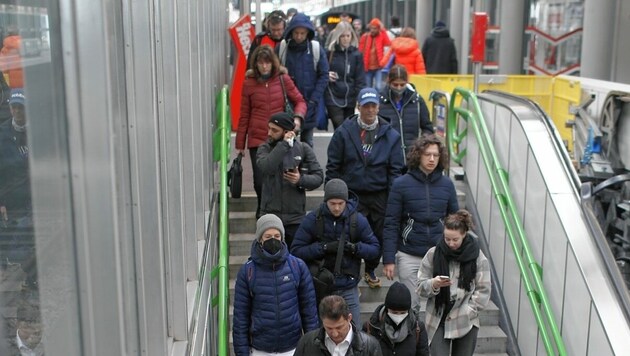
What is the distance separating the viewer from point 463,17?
23391 mm

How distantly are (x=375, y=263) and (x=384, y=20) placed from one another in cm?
3155

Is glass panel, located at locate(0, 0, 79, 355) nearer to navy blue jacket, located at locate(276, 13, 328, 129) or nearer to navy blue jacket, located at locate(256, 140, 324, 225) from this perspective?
navy blue jacket, located at locate(256, 140, 324, 225)

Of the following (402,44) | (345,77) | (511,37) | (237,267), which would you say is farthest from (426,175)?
(511,37)

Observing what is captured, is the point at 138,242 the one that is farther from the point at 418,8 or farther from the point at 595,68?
the point at 418,8

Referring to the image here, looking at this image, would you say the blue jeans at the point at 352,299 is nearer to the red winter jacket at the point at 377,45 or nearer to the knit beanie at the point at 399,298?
the knit beanie at the point at 399,298

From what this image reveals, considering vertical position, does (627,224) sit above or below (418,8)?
below

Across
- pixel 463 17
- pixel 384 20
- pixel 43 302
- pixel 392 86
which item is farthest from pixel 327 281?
pixel 384 20

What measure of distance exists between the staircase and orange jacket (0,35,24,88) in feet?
21.0

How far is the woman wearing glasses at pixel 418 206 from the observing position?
22.6 ft

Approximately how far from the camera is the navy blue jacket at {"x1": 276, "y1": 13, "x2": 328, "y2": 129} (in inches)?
368

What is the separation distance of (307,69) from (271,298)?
4099 millimetres

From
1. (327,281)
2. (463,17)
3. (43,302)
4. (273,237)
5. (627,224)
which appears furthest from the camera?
(463,17)

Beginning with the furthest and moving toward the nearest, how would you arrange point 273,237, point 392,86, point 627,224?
point 627,224
point 392,86
point 273,237

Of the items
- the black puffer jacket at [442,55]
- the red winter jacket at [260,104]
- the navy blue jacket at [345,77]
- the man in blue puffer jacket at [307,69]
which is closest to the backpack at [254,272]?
the red winter jacket at [260,104]
